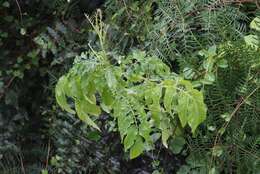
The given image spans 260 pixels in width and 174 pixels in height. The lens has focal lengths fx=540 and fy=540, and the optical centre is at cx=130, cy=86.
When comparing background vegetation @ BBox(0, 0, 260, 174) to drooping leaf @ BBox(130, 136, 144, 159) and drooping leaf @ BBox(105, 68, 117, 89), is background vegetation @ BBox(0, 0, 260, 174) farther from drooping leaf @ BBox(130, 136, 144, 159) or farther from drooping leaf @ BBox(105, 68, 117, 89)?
drooping leaf @ BBox(130, 136, 144, 159)

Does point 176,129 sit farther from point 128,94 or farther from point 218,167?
point 128,94

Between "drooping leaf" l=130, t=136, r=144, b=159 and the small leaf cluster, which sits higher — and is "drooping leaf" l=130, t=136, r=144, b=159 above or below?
below

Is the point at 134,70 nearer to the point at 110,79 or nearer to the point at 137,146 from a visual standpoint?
the point at 110,79

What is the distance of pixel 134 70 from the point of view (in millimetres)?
1617

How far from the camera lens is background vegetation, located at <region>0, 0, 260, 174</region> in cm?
181

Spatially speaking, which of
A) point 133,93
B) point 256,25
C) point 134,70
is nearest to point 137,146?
point 133,93

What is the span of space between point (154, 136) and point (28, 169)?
3.36ft

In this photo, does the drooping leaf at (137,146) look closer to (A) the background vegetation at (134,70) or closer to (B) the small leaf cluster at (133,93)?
(B) the small leaf cluster at (133,93)

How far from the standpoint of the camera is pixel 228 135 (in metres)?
1.83

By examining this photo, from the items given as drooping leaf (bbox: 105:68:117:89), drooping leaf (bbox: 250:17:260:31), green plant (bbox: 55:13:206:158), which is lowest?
drooping leaf (bbox: 250:17:260:31)

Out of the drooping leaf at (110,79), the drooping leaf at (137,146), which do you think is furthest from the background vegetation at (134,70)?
the drooping leaf at (137,146)

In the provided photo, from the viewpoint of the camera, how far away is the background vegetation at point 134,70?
71.3 inches

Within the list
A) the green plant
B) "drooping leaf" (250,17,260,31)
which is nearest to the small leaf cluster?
the green plant

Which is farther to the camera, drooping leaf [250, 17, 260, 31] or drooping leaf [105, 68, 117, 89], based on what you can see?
drooping leaf [250, 17, 260, 31]
